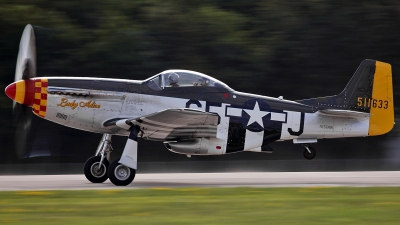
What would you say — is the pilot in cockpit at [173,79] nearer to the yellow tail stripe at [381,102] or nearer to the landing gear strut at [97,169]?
the landing gear strut at [97,169]

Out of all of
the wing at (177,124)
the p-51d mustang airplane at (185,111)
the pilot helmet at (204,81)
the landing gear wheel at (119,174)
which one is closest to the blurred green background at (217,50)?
the p-51d mustang airplane at (185,111)

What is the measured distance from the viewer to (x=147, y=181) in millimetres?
12117

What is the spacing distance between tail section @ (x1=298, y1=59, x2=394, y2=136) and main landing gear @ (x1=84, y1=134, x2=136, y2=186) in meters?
4.12

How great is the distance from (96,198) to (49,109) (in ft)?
8.89

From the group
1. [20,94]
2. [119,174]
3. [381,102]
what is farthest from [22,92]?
[381,102]

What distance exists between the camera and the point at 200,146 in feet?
37.6

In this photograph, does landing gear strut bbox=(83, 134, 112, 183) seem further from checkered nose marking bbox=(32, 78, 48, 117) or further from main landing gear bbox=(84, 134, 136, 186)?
checkered nose marking bbox=(32, 78, 48, 117)

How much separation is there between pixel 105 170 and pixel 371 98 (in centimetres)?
545

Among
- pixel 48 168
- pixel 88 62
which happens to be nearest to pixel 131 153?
pixel 48 168

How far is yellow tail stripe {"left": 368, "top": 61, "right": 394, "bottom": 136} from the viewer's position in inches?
488

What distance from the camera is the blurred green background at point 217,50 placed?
16703mm

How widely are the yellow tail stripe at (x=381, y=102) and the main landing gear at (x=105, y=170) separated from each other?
4.94 m

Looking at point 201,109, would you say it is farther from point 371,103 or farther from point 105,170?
point 371,103

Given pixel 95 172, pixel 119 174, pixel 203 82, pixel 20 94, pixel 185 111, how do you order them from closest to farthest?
1. pixel 185 111
2. pixel 20 94
3. pixel 119 174
4. pixel 95 172
5. pixel 203 82
